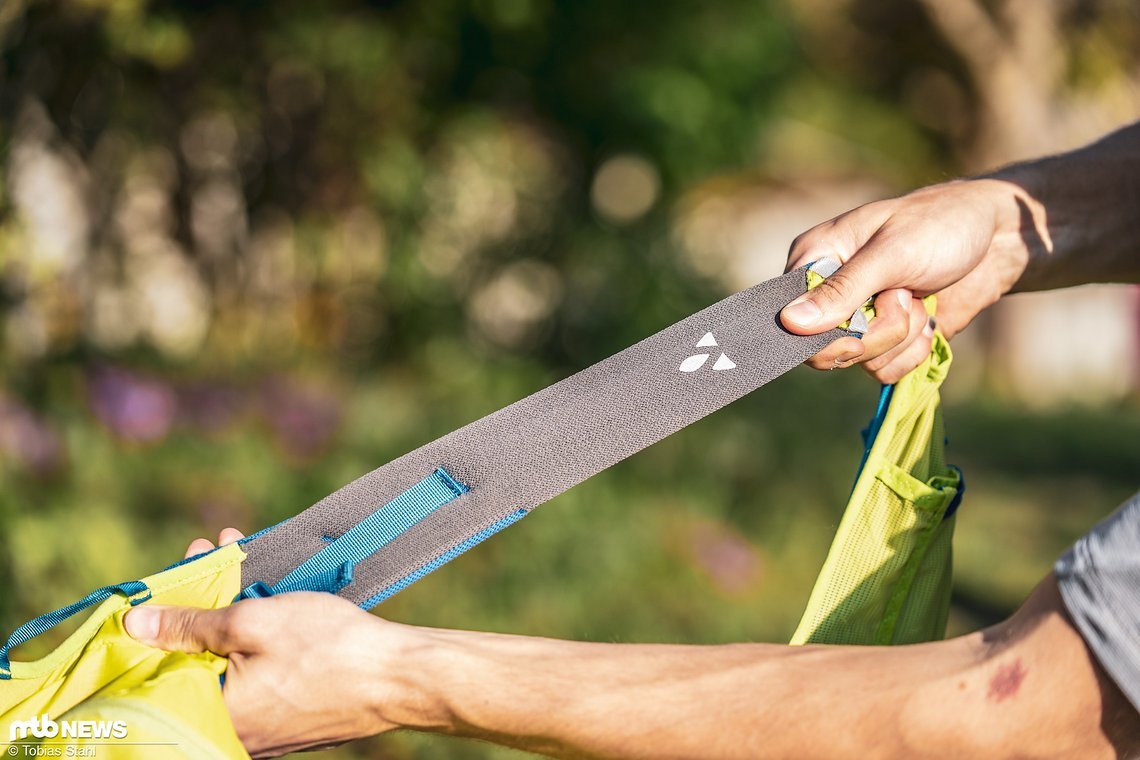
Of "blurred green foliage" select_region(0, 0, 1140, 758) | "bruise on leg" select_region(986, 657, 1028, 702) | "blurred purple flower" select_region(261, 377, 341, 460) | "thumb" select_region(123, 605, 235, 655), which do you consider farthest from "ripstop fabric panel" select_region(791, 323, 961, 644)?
"blurred purple flower" select_region(261, 377, 341, 460)

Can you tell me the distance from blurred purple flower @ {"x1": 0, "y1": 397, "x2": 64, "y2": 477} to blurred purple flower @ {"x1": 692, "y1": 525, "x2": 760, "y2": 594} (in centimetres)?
253

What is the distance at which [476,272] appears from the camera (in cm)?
576

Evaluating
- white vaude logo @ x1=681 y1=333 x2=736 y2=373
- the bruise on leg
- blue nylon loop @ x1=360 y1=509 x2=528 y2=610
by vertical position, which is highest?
white vaude logo @ x1=681 y1=333 x2=736 y2=373

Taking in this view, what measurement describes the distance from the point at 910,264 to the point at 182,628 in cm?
136

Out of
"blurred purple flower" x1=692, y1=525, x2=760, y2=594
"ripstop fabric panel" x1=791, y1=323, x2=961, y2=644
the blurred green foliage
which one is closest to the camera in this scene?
"ripstop fabric panel" x1=791, y1=323, x2=961, y2=644

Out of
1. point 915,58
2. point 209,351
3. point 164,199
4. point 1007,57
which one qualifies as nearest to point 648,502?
point 209,351

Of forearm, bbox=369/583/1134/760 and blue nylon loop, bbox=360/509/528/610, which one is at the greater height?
blue nylon loop, bbox=360/509/528/610

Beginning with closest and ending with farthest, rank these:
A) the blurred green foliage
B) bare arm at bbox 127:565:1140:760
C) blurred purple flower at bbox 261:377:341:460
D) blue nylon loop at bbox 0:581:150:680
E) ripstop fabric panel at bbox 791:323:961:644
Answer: bare arm at bbox 127:565:1140:760, blue nylon loop at bbox 0:581:150:680, ripstop fabric panel at bbox 791:323:961:644, the blurred green foliage, blurred purple flower at bbox 261:377:341:460

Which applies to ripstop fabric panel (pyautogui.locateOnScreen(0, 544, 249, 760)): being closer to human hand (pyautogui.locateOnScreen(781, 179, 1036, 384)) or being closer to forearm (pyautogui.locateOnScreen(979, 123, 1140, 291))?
human hand (pyautogui.locateOnScreen(781, 179, 1036, 384))

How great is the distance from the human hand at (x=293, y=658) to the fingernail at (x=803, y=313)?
2.61 feet

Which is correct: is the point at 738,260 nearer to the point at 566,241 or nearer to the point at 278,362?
the point at 566,241

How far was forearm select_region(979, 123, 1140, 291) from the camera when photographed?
2.29 m

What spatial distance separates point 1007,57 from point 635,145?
775cm

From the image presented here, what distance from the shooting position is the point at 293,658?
1.42 meters
